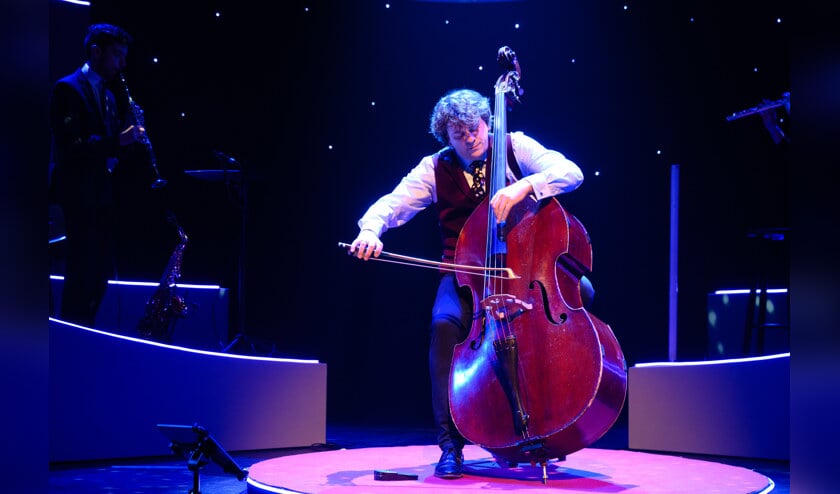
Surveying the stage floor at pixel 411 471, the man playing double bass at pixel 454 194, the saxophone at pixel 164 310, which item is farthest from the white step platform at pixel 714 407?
the saxophone at pixel 164 310

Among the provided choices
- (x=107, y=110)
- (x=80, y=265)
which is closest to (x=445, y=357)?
(x=80, y=265)

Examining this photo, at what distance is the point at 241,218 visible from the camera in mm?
5477

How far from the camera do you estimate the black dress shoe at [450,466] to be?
2855mm

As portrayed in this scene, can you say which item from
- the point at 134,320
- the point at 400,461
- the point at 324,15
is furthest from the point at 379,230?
the point at 324,15

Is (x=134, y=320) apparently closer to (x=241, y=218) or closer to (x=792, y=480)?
(x=241, y=218)

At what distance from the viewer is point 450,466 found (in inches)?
113

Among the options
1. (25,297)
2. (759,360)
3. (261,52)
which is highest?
(261,52)

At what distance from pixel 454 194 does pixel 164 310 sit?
2366 millimetres

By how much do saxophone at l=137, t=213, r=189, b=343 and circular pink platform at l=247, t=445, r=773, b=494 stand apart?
64.6 inches

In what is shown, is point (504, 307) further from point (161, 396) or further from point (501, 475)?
point (161, 396)

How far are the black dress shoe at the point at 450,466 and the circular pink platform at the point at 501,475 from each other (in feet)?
0.09

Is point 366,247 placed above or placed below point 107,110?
below

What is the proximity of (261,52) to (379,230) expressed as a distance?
114 inches

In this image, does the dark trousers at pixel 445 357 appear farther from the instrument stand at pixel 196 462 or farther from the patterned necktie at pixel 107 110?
the patterned necktie at pixel 107 110
